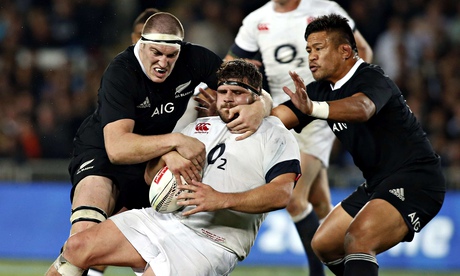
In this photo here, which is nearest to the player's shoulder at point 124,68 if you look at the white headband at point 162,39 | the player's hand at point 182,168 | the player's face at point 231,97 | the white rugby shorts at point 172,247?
the white headband at point 162,39

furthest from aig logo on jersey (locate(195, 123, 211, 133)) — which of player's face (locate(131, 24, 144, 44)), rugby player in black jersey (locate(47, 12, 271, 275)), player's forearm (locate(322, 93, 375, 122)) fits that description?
player's face (locate(131, 24, 144, 44))

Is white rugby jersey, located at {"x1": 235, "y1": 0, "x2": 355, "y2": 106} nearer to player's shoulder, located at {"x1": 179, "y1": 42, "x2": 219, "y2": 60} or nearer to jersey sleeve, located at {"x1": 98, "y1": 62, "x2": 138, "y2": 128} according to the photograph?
player's shoulder, located at {"x1": 179, "y1": 42, "x2": 219, "y2": 60}

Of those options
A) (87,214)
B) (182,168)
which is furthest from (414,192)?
(87,214)

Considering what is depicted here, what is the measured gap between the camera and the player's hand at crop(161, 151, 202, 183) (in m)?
5.59

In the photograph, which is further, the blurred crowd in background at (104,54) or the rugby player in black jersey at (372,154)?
the blurred crowd in background at (104,54)

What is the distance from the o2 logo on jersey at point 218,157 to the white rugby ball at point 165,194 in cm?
28

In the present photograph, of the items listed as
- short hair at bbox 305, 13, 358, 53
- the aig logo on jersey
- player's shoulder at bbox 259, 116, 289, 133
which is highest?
short hair at bbox 305, 13, 358, 53

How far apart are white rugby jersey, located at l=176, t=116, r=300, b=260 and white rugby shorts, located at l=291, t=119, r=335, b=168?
222 centimetres

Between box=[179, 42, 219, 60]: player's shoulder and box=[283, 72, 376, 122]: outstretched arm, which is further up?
box=[179, 42, 219, 60]: player's shoulder

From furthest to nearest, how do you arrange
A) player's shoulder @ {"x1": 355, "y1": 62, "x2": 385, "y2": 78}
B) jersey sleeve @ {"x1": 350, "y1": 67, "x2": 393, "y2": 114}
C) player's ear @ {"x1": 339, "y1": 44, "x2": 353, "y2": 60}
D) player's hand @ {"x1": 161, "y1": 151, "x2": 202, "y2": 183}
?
player's ear @ {"x1": 339, "y1": 44, "x2": 353, "y2": 60}, player's shoulder @ {"x1": 355, "y1": 62, "x2": 385, "y2": 78}, jersey sleeve @ {"x1": 350, "y1": 67, "x2": 393, "y2": 114}, player's hand @ {"x1": 161, "y1": 151, "x2": 202, "y2": 183}

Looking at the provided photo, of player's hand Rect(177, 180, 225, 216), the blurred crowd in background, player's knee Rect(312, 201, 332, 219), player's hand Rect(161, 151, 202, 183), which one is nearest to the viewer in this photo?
player's hand Rect(177, 180, 225, 216)

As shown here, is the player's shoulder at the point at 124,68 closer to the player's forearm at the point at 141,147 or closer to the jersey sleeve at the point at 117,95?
the jersey sleeve at the point at 117,95

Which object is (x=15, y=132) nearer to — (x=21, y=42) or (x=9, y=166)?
(x=9, y=166)

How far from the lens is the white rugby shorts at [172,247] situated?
Result: 216 inches
